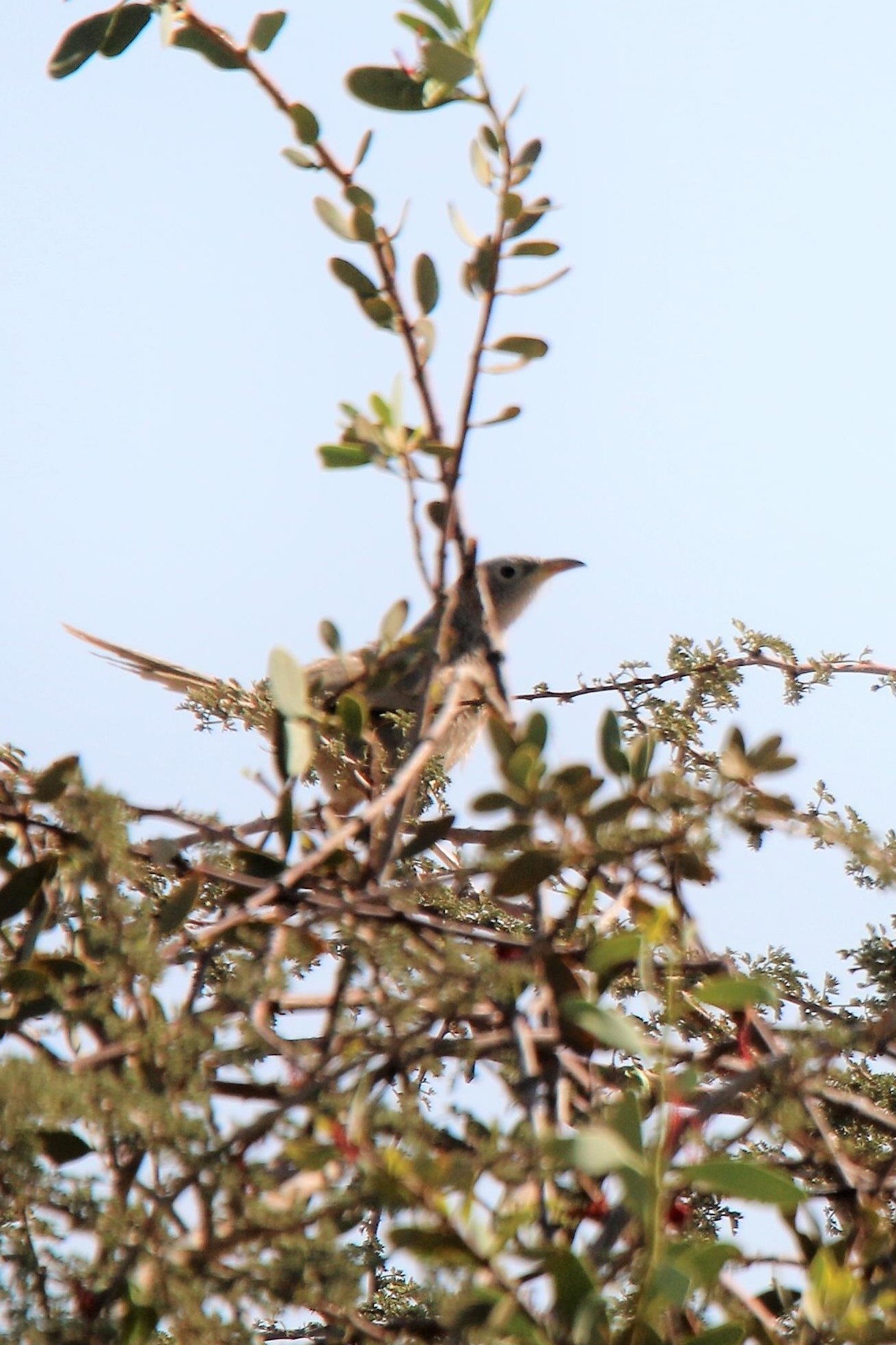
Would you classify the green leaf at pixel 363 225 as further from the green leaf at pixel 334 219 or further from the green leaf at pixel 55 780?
the green leaf at pixel 55 780

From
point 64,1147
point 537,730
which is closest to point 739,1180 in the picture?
point 537,730

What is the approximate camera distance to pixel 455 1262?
1.24 meters

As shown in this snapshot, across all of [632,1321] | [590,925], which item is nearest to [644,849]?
[590,925]

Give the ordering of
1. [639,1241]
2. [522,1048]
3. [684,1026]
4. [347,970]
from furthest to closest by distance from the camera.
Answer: [684,1026]
[347,970]
[522,1048]
[639,1241]

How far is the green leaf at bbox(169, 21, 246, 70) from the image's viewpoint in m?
2.19

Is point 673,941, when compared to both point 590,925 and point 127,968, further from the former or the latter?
point 127,968

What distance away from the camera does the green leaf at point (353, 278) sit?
2223 mm

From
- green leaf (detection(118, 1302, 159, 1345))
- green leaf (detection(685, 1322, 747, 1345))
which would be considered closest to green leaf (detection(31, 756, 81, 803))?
green leaf (detection(118, 1302, 159, 1345))

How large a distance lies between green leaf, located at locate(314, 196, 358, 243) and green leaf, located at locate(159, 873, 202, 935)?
1.03 m

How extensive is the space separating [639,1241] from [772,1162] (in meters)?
0.64

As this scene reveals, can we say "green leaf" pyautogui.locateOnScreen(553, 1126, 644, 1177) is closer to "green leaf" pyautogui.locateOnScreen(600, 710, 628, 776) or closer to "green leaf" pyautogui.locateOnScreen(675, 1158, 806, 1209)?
"green leaf" pyautogui.locateOnScreen(675, 1158, 806, 1209)

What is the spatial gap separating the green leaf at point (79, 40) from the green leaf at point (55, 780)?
1.14 metres

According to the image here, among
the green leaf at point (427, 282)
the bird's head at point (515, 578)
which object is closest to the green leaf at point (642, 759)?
the green leaf at point (427, 282)

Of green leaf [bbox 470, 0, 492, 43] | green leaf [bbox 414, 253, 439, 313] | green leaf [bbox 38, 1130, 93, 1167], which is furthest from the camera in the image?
green leaf [bbox 414, 253, 439, 313]
